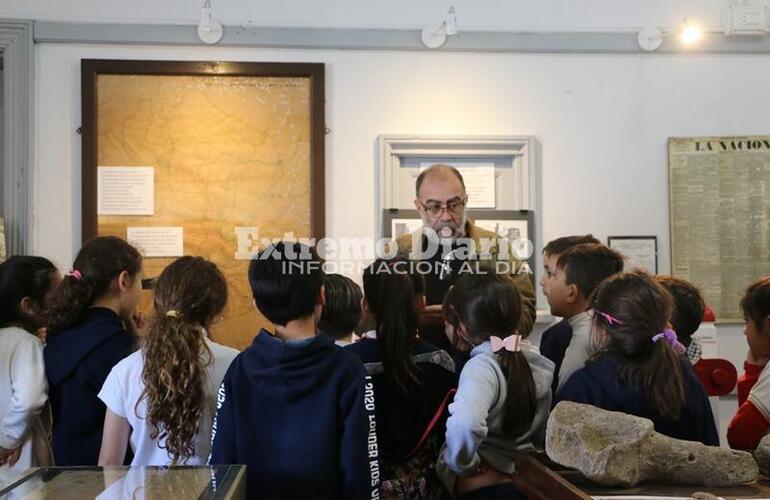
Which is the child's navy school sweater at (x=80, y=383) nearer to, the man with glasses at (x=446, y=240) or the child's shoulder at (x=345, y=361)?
the child's shoulder at (x=345, y=361)

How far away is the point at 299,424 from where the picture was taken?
4.67 feet

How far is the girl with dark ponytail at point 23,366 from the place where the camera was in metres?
1.81

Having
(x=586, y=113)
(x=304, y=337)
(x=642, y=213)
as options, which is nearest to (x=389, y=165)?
(x=586, y=113)

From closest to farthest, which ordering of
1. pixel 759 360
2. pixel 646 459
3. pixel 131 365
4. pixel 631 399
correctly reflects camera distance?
pixel 646 459 → pixel 631 399 → pixel 131 365 → pixel 759 360

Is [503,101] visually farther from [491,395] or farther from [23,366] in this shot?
[23,366]

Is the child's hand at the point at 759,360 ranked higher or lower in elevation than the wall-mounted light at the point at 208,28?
lower

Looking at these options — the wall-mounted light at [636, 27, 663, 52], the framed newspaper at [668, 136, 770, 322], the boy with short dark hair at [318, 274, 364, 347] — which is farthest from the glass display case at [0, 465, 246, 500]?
the wall-mounted light at [636, 27, 663, 52]

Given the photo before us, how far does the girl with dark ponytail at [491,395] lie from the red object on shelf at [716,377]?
3.29 ft

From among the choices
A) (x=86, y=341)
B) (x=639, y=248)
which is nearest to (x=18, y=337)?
(x=86, y=341)

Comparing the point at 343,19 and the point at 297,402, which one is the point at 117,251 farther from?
the point at 343,19

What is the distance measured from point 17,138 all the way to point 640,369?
2.94m

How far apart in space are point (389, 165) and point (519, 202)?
27.5 inches

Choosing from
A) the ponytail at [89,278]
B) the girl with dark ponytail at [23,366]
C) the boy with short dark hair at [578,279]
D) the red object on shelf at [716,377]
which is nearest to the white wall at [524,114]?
the red object on shelf at [716,377]

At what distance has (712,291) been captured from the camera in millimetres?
3443
